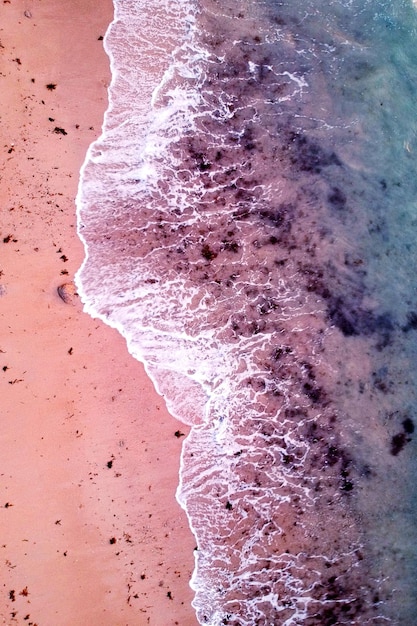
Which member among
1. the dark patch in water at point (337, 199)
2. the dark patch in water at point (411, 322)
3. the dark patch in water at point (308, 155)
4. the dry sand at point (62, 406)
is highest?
the dark patch in water at point (308, 155)

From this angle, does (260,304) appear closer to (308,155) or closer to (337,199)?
(337,199)

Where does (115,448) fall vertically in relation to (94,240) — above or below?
below

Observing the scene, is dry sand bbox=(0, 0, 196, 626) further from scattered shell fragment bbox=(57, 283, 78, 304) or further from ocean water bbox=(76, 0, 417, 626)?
ocean water bbox=(76, 0, 417, 626)

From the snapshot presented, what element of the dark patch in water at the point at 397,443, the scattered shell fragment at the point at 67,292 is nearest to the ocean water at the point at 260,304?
the dark patch in water at the point at 397,443

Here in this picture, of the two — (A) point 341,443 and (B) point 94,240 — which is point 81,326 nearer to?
(B) point 94,240

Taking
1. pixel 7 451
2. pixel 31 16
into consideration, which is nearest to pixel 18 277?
pixel 7 451

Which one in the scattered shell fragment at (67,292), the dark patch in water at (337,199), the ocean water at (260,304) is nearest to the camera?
the scattered shell fragment at (67,292)

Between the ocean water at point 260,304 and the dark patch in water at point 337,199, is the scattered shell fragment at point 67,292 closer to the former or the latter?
the ocean water at point 260,304

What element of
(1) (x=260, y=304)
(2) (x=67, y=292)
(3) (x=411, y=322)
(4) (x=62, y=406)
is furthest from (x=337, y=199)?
(4) (x=62, y=406)
